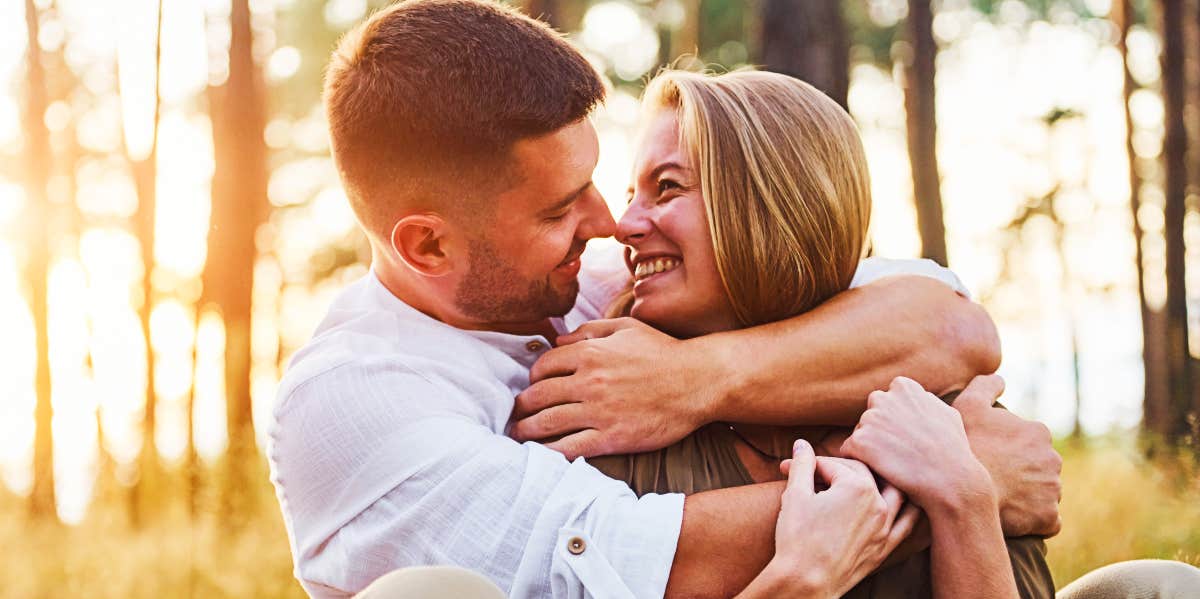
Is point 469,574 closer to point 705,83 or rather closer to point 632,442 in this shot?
point 632,442

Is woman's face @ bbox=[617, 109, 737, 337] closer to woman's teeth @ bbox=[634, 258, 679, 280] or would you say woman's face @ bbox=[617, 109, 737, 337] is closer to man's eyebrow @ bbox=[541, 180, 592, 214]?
woman's teeth @ bbox=[634, 258, 679, 280]

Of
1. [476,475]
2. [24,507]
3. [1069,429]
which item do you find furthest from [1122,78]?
[24,507]

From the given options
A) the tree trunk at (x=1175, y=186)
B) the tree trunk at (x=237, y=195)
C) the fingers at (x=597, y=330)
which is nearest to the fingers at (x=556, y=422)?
the fingers at (x=597, y=330)

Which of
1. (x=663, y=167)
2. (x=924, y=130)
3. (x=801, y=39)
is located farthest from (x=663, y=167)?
(x=924, y=130)

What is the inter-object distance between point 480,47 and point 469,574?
1257 millimetres

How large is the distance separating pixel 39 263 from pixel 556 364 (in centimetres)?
1441

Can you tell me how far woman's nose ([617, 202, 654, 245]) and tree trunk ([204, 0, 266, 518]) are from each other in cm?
769

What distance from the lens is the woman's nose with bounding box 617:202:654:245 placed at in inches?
103

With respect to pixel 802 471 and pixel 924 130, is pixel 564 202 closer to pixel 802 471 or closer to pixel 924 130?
pixel 802 471

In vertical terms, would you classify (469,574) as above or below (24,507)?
above

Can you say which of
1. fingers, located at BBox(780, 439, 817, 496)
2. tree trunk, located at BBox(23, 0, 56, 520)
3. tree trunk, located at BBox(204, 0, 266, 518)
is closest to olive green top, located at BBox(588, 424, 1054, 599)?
fingers, located at BBox(780, 439, 817, 496)

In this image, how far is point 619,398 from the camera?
7.73ft

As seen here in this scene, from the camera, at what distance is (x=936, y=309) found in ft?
8.46

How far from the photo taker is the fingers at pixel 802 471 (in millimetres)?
2127
